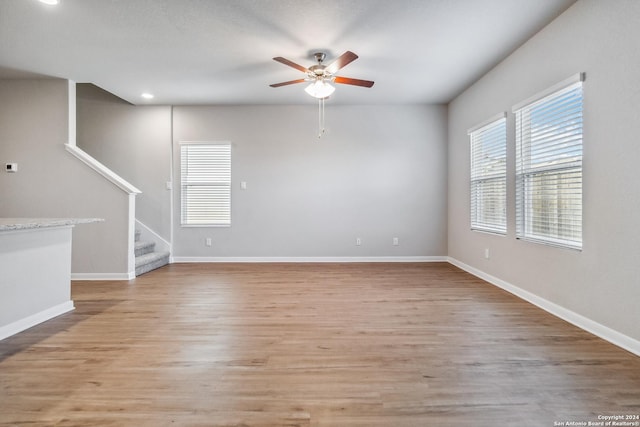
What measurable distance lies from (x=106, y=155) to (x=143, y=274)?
2.42 m

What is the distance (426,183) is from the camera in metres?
5.62

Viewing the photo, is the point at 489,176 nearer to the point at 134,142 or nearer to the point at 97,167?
the point at 97,167

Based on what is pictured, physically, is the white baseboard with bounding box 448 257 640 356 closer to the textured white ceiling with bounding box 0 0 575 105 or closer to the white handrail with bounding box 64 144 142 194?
the textured white ceiling with bounding box 0 0 575 105

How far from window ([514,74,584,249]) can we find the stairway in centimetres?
506

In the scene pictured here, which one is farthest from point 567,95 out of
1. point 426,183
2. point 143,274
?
point 143,274

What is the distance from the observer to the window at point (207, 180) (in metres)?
5.62

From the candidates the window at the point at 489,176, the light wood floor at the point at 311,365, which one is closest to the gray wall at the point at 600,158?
the light wood floor at the point at 311,365

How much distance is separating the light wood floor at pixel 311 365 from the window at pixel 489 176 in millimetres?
1162

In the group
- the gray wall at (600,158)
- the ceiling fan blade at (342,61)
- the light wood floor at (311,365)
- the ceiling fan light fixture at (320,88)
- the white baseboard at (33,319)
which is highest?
the ceiling fan blade at (342,61)

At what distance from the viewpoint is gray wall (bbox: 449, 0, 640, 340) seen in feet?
7.19

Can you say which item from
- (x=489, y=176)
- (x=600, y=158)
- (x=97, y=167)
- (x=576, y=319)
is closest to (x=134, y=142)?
(x=97, y=167)

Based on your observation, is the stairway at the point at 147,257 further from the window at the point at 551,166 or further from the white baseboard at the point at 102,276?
the window at the point at 551,166

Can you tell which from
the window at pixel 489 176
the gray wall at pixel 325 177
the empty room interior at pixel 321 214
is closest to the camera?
the empty room interior at pixel 321 214

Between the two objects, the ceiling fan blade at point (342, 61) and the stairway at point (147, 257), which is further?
the stairway at point (147, 257)
